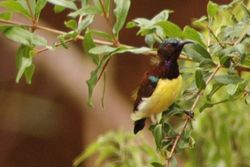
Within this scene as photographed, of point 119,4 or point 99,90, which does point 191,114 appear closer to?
point 119,4

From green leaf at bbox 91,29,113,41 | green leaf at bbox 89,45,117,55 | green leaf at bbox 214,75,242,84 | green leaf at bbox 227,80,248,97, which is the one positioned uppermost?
green leaf at bbox 91,29,113,41

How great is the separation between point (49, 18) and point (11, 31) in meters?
1.81

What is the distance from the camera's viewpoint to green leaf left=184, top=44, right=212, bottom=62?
67 cm

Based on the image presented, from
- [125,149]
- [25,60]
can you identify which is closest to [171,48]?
[25,60]

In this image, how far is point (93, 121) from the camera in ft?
7.98

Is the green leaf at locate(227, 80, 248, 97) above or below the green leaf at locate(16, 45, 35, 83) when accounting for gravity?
below

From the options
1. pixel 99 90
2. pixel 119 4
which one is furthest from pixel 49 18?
pixel 119 4

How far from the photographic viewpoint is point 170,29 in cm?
69

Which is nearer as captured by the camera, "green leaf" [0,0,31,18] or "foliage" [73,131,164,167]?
"green leaf" [0,0,31,18]

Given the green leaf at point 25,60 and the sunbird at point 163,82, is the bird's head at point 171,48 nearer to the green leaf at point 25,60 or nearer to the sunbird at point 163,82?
the sunbird at point 163,82

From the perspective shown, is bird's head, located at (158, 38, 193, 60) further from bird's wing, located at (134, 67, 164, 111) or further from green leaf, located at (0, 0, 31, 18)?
green leaf, located at (0, 0, 31, 18)

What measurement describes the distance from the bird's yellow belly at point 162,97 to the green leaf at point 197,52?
29 mm

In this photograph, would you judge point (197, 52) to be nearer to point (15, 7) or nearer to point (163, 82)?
point (163, 82)

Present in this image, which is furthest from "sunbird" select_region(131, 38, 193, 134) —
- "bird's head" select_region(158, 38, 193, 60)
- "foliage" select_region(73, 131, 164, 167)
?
"foliage" select_region(73, 131, 164, 167)
